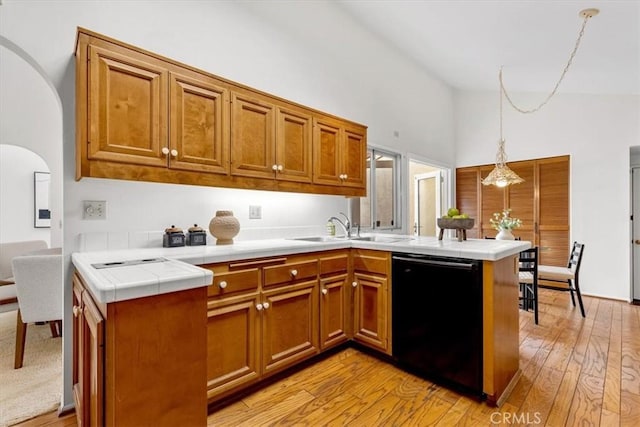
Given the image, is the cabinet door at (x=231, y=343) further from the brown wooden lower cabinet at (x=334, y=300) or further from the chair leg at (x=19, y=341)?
the chair leg at (x=19, y=341)

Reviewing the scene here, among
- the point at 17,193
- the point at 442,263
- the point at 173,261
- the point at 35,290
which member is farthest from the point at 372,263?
the point at 17,193

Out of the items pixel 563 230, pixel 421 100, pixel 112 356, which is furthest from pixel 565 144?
pixel 112 356

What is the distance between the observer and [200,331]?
44.8 inches

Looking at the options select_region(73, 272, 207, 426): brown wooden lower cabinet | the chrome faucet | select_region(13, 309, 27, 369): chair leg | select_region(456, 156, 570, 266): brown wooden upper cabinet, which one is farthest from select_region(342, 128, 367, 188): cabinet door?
select_region(456, 156, 570, 266): brown wooden upper cabinet

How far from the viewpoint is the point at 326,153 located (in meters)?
2.86

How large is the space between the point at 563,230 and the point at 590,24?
9.73ft

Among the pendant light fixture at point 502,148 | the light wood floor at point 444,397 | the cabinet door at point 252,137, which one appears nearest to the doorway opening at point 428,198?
the pendant light fixture at point 502,148

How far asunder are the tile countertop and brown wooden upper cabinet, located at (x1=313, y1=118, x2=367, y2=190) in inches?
27.2

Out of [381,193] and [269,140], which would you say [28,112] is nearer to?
[269,140]

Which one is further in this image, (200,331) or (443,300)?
(443,300)

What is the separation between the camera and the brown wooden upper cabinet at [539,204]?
467cm

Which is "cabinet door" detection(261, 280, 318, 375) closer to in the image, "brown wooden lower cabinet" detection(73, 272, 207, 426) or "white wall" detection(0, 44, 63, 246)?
"brown wooden lower cabinet" detection(73, 272, 207, 426)

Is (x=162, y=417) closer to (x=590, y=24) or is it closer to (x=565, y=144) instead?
(x=590, y=24)

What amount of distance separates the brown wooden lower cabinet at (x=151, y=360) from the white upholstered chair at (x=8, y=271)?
2.49m
